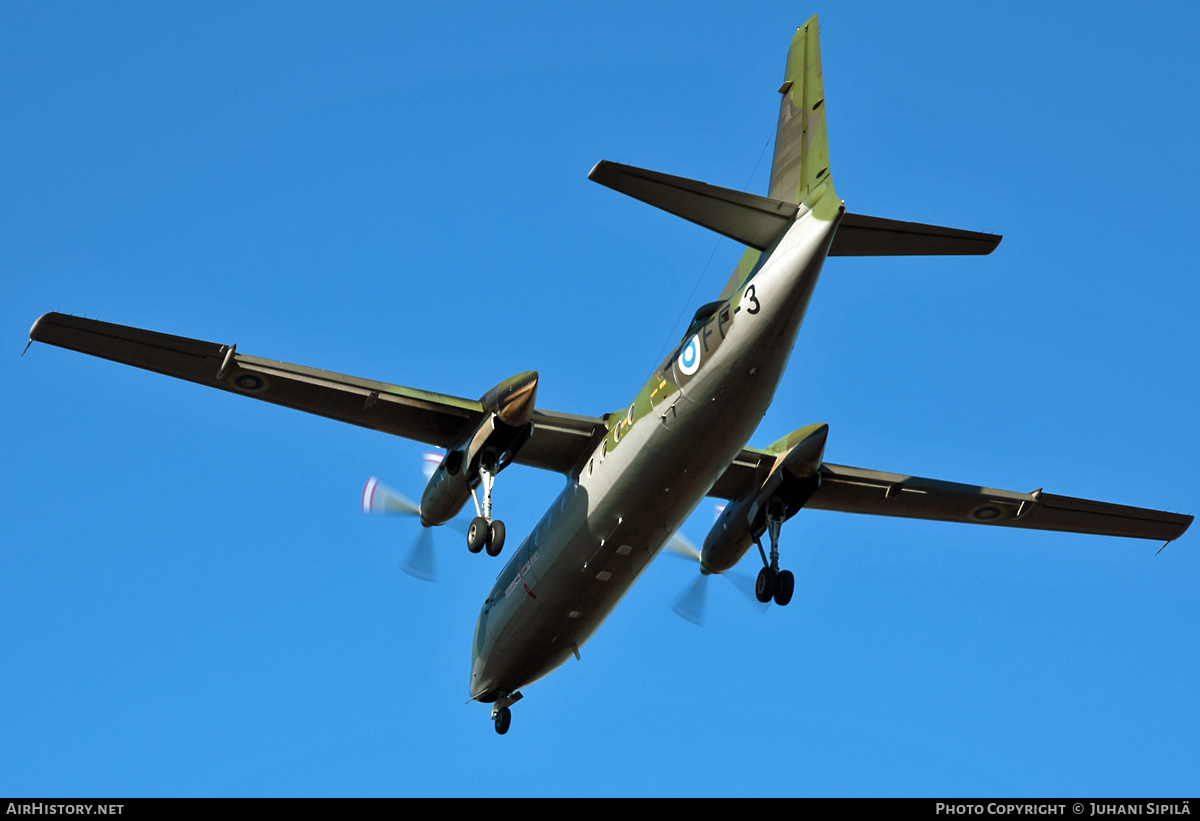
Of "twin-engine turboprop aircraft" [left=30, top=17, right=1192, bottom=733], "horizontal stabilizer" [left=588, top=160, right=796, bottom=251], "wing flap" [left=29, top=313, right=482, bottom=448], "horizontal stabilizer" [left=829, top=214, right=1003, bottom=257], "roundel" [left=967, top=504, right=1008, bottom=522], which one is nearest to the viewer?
"horizontal stabilizer" [left=588, top=160, right=796, bottom=251]

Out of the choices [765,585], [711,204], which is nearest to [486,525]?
[765,585]

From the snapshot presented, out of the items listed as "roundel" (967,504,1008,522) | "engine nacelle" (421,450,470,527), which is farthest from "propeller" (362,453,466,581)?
"roundel" (967,504,1008,522)

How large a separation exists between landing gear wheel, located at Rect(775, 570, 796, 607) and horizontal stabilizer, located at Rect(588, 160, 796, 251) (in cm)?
627

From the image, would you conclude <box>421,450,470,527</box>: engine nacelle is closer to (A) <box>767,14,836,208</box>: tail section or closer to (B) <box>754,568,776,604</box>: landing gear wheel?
(B) <box>754,568,776,604</box>: landing gear wheel

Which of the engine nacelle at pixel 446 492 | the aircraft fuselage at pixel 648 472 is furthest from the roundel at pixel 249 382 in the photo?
the aircraft fuselage at pixel 648 472

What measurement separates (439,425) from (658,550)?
173 inches

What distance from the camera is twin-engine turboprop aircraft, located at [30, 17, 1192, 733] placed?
1741 centimetres

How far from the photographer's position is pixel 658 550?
66.2 feet

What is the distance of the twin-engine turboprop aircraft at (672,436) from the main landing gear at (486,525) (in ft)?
0.12

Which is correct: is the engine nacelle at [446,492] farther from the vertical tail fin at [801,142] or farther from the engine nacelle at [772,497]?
the vertical tail fin at [801,142]

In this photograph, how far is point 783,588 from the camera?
71.5ft

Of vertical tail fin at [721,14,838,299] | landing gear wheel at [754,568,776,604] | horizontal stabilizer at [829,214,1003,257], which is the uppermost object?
vertical tail fin at [721,14,838,299]

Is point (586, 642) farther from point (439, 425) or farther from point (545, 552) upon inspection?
point (439, 425)
